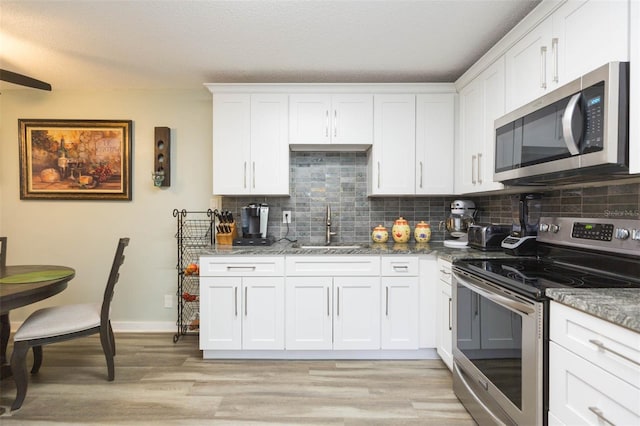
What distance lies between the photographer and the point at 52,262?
11.1 feet

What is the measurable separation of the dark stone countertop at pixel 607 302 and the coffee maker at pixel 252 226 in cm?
216

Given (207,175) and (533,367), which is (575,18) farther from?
(207,175)

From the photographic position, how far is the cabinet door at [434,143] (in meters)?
2.93

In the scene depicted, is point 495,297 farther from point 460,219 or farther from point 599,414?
point 460,219

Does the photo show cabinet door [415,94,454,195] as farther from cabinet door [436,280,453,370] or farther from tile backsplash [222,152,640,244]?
cabinet door [436,280,453,370]

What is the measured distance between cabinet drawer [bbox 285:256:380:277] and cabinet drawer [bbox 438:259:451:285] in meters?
0.46

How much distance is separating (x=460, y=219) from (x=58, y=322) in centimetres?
320

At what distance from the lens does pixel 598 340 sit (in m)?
1.13

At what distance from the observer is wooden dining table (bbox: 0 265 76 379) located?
193 cm

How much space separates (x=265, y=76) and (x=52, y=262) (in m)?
2.79

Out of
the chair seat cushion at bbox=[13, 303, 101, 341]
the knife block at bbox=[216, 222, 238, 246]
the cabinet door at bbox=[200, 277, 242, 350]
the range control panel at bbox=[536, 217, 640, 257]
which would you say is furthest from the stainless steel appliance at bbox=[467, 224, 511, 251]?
the chair seat cushion at bbox=[13, 303, 101, 341]

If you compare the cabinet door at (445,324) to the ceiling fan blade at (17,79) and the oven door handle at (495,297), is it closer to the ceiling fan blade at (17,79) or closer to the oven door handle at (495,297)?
the oven door handle at (495,297)

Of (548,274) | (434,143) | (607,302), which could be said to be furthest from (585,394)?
(434,143)

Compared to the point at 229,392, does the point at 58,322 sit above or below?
above
